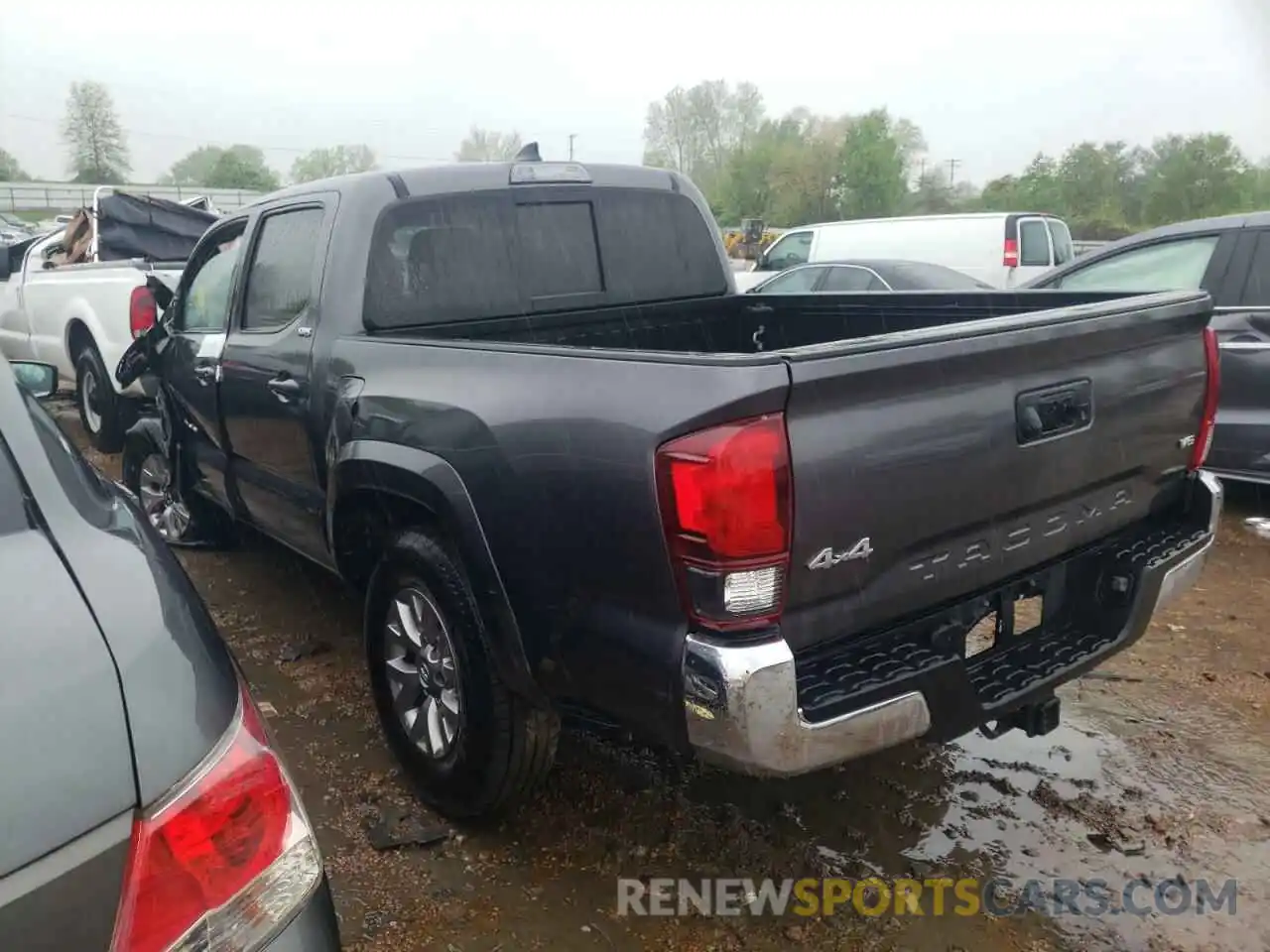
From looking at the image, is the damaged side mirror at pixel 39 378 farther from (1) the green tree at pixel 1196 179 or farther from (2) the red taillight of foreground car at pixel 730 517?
(1) the green tree at pixel 1196 179

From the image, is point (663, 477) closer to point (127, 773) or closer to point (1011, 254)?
point (127, 773)

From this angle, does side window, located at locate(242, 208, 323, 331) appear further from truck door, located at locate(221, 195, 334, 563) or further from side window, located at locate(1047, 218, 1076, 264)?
side window, located at locate(1047, 218, 1076, 264)

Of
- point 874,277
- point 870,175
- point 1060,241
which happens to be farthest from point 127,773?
point 870,175

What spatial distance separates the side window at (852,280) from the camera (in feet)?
31.4

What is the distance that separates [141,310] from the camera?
661 cm

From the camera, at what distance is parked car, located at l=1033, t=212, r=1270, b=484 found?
18.1 feet

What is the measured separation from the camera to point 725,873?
2.81 m

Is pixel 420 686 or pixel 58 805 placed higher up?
pixel 58 805

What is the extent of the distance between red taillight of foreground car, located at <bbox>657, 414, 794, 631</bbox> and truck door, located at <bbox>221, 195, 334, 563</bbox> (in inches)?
71.0

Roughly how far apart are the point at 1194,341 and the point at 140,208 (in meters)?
9.84

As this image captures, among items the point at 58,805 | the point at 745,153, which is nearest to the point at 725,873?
the point at 58,805

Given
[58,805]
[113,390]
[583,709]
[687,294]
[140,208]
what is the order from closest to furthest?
1. [58,805]
2. [583,709]
3. [687,294]
4. [113,390]
5. [140,208]

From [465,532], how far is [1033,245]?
12.9 m

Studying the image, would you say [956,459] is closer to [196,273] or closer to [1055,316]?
[1055,316]
